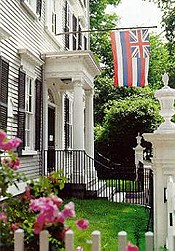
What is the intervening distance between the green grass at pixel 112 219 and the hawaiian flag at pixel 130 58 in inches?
130

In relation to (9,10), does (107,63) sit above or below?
above

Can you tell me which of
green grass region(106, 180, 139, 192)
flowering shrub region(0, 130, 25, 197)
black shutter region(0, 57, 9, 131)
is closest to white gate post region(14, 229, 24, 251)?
flowering shrub region(0, 130, 25, 197)

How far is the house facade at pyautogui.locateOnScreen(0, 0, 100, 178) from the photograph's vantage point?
887 centimetres

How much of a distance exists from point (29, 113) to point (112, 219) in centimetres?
339

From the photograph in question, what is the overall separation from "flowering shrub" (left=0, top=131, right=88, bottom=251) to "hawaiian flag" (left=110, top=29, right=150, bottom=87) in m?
8.10

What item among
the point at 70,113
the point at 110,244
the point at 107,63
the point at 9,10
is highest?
the point at 107,63

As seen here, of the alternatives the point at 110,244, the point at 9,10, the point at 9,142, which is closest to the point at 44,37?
the point at 9,10

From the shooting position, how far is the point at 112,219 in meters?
8.45

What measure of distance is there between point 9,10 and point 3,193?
6825 mm

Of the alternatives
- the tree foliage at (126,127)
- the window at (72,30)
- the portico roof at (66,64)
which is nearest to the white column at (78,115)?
the portico roof at (66,64)

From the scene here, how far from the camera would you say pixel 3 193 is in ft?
9.32

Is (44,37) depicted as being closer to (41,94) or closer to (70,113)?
(41,94)

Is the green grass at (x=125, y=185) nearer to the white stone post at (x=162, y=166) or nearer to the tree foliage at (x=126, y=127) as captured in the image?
the white stone post at (x=162, y=166)

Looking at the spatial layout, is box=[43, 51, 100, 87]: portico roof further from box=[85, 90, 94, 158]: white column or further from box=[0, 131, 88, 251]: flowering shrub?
box=[0, 131, 88, 251]: flowering shrub
